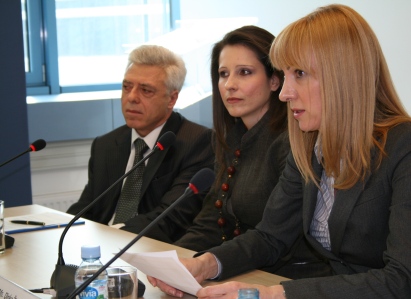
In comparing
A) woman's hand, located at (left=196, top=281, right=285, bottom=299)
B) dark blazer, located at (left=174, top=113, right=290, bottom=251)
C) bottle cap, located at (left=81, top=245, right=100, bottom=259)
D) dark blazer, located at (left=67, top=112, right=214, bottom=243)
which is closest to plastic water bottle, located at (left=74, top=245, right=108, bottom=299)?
bottle cap, located at (left=81, top=245, right=100, bottom=259)

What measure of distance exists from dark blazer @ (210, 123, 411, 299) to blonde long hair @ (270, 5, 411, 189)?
0.04 meters

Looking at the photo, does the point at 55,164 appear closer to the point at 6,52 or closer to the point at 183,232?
the point at 6,52

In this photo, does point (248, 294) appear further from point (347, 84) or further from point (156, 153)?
point (156, 153)

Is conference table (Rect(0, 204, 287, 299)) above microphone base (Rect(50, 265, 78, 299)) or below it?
below

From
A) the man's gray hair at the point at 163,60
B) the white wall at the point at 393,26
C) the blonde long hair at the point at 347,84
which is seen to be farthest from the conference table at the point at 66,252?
the white wall at the point at 393,26

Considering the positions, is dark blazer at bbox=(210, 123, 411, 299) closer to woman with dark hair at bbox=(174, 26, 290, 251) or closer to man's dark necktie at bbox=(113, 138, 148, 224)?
woman with dark hair at bbox=(174, 26, 290, 251)

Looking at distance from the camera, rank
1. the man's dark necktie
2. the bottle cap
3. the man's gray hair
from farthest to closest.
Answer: the man's gray hair → the man's dark necktie → the bottle cap

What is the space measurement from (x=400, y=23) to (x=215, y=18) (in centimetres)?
156

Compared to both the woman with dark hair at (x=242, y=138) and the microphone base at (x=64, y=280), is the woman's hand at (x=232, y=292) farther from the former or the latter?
the woman with dark hair at (x=242, y=138)

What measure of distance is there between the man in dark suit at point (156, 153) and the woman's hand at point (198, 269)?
3.30ft

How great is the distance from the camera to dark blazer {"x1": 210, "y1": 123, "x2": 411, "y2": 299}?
5.37ft

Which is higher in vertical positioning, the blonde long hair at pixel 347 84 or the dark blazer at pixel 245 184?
the blonde long hair at pixel 347 84

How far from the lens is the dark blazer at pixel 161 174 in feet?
9.71

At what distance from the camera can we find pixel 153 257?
1.68 meters
